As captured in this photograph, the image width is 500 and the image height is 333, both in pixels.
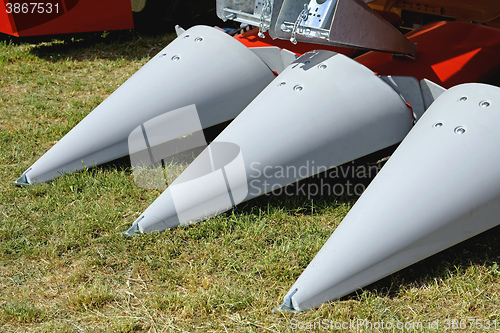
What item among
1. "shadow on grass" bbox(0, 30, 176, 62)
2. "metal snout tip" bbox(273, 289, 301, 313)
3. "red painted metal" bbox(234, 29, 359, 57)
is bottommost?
"shadow on grass" bbox(0, 30, 176, 62)

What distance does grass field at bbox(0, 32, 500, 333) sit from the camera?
6.66ft

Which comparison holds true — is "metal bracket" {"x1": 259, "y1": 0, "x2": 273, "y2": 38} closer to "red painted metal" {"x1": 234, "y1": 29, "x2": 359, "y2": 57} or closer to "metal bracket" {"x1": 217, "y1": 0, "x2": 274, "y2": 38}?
"metal bracket" {"x1": 217, "y1": 0, "x2": 274, "y2": 38}

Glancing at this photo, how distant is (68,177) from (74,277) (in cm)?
72

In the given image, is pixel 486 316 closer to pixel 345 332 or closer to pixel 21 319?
pixel 345 332

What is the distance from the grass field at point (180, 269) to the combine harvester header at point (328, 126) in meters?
0.10

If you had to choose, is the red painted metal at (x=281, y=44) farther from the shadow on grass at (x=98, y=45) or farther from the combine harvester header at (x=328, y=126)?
the shadow on grass at (x=98, y=45)

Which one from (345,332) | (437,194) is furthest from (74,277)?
(437,194)

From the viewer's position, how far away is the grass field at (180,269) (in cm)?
203

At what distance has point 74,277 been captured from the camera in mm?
2264

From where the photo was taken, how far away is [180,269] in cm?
229

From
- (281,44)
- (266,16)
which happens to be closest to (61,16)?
(281,44)

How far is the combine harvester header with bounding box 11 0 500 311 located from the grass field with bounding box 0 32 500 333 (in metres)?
Result: 0.10

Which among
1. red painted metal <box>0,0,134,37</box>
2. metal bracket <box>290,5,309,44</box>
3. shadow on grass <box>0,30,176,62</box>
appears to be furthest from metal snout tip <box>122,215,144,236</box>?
red painted metal <box>0,0,134,37</box>

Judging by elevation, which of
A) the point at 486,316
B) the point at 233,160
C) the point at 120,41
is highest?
the point at 233,160
